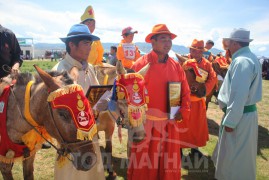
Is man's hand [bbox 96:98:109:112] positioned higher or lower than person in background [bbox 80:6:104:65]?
lower

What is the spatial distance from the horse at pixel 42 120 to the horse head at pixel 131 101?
799mm

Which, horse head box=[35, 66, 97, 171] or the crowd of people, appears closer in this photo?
horse head box=[35, 66, 97, 171]

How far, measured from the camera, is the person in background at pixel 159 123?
12.3ft

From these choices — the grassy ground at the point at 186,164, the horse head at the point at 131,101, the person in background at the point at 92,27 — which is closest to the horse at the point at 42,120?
the horse head at the point at 131,101

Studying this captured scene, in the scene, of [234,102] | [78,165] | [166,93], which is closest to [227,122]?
[234,102]

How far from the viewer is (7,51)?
4121mm

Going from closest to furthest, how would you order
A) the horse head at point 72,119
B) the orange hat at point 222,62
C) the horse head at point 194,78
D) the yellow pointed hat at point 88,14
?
the horse head at point 72,119, the horse head at point 194,78, the yellow pointed hat at point 88,14, the orange hat at point 222,62

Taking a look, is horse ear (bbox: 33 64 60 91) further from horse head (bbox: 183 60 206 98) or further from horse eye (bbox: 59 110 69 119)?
horse head (bbox: 183 60 206 98)

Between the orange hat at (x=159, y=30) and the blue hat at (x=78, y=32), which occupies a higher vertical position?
the orange hat at (x=159, y=30)

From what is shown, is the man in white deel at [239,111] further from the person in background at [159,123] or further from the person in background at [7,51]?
the person in background at [7,51]

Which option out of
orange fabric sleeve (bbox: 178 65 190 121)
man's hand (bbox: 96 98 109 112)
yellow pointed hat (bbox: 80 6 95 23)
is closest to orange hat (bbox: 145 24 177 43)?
orange fabric sleeve (bbox: 178 65 190 121)

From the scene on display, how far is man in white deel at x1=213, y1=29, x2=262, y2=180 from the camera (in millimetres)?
3482

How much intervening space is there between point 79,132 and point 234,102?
2351 millimetres

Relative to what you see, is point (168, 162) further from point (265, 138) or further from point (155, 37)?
point (265, 138)
